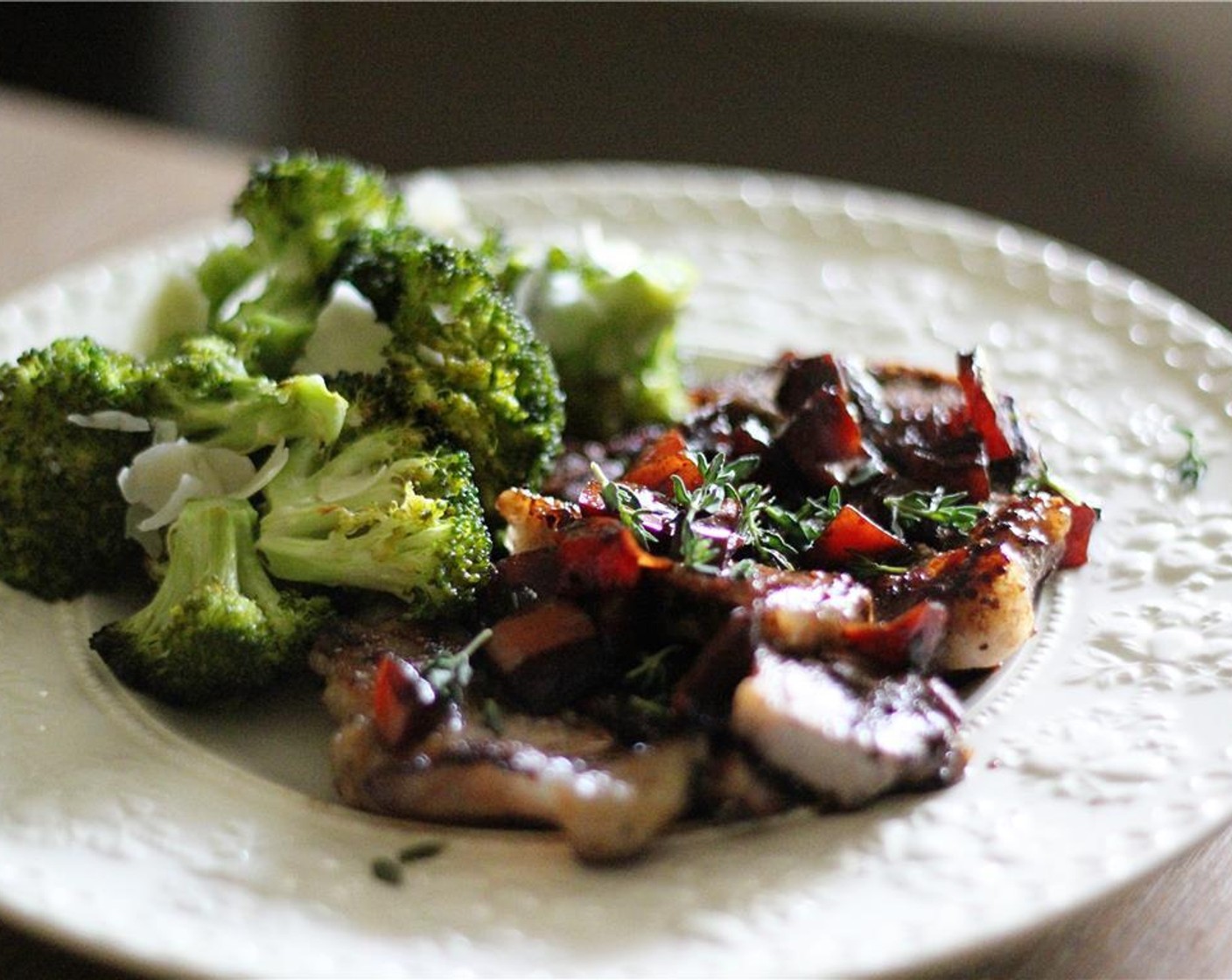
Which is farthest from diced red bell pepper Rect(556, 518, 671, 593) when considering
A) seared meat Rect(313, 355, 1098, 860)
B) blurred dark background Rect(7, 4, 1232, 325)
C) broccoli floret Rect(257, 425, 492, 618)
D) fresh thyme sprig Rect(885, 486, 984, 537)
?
blurred dark background Rect(7, 4, 1232, 325)

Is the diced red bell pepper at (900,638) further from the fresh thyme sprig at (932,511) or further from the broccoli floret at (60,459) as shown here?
the broccoli floret at (60,459)

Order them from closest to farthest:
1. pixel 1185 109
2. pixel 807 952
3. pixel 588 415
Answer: pixel 807 952, pixel 588 415, pixel 1185 109

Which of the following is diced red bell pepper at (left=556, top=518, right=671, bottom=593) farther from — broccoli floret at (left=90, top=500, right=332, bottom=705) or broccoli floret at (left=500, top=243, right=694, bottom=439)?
broccoli floret at (left=500, top=243, right=694, bottom=439)

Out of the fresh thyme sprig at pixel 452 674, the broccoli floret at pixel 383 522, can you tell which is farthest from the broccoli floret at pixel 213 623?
the fresh thyme sprig at pixel 452 674

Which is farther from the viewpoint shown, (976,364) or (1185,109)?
(1185,109)

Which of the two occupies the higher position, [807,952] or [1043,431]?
[1043,431]

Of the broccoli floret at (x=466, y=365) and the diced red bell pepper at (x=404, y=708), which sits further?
the broccoli floret at (x=466, y=365)

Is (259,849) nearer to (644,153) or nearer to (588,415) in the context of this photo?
(588,415)

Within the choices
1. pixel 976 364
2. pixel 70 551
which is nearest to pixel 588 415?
pixel 976 364
